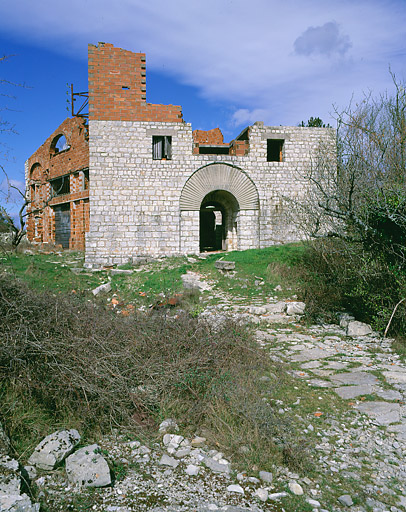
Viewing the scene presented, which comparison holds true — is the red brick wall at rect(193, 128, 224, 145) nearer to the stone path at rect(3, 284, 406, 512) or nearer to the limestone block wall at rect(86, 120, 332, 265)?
the limestone block wall at rect(86, 120, 332, 265)

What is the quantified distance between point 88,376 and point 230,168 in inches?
459

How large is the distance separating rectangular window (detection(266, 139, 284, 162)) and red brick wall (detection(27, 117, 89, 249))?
26.7 ft

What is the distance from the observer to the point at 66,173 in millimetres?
18109

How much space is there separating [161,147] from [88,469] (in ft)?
41.4

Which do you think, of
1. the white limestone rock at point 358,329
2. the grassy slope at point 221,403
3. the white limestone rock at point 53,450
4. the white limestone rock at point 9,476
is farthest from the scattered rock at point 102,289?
the white limestone rock at point 9,476

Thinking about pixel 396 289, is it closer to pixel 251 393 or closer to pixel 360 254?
pixel 360 254

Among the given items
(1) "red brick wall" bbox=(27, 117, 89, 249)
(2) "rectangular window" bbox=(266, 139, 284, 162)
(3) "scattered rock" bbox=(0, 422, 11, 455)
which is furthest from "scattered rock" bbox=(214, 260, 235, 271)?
(3) "scattered rock" bbox=(0, 422, 11, 455)

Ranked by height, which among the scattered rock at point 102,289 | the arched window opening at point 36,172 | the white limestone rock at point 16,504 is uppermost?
the arched window opening at point 36,172

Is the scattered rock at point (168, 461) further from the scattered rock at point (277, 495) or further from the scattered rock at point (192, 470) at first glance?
the scattered rock at point (277, 495)

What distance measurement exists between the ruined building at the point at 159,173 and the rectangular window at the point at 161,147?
0.04 m

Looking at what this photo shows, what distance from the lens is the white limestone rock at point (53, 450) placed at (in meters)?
2.72

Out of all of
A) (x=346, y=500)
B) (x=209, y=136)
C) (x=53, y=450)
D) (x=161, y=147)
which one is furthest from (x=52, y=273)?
(x=209, y=136)

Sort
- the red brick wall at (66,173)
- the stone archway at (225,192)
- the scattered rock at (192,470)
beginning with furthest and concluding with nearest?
the red brick wall at (66,173) → the stone archway at (225,192) → the scattered rock at (192,470)

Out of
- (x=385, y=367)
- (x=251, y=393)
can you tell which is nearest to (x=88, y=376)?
(x=251, y=393)
